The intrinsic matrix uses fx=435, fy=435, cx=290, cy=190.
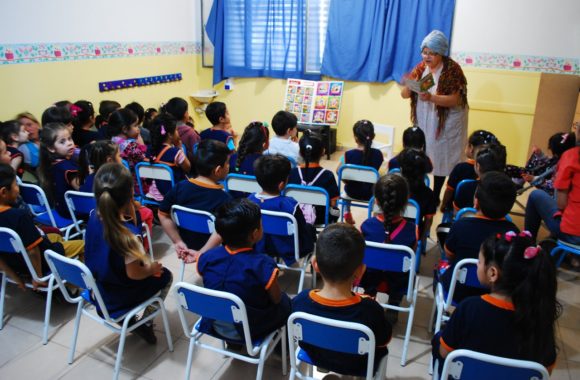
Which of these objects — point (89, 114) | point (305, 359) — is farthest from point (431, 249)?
point (89, 114)

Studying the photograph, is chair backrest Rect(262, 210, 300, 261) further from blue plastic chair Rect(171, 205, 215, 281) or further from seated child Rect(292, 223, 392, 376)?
seated child Rect(292, 223, 392, 376)

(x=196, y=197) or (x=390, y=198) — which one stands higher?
(x=390, y=198)

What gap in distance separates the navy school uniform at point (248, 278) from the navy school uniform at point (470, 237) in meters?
0.87

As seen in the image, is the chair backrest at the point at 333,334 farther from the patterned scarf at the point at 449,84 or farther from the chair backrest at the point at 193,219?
the patterned scarf at the point at 449,84

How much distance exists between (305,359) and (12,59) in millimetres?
3902

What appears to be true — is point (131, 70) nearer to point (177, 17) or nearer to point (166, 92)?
point (166, 92)

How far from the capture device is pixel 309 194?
265 centimetres

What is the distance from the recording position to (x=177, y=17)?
5875 millimetres

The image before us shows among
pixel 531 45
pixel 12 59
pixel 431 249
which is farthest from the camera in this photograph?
pixel 531 45

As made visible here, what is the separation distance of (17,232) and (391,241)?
1.85 m

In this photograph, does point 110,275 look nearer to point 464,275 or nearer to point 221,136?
point 464,275

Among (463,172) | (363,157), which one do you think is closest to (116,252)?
(363,157)

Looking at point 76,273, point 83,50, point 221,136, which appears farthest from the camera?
point 83,50

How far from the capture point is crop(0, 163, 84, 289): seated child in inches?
84.1
